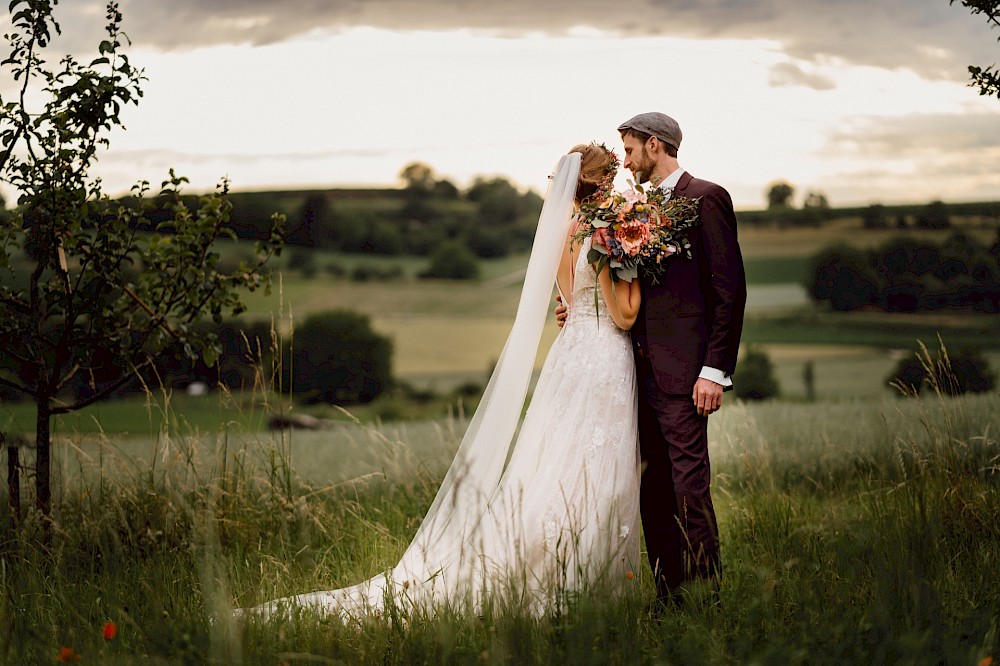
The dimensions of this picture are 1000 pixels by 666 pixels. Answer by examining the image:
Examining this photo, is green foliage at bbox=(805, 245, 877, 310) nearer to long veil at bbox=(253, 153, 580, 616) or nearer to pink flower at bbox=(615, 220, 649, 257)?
long veil at bbox=(253, 153, 580, 616)

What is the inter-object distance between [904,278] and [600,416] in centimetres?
1569

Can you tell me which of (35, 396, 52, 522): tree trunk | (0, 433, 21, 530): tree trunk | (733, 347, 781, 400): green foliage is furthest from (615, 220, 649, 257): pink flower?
(733, 347, 781, 400): green foliage

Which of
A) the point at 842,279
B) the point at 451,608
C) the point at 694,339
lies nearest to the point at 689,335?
the point at 694,339

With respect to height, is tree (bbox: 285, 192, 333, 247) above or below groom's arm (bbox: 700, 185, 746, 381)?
above

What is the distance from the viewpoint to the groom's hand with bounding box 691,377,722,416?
13.5 ft

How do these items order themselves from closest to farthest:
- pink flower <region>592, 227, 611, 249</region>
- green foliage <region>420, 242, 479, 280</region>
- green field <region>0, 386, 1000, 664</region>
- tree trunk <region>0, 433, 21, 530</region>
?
green field <region>0, 386, 1000, 664</region>
pink flower <region>592, 227, 611, 249</region>
tree trunk <region>0, 433, 21, 530</region>
green foliage <region>420, 242, 479, 280</region>

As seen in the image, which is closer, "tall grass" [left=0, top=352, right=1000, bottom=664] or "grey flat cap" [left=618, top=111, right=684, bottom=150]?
"tall grass" [left=0, top=352, right=1000, bottom=664]

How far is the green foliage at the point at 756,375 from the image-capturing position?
17.4 metres

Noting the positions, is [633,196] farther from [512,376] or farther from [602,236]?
[512,376]

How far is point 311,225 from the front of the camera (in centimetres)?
2411

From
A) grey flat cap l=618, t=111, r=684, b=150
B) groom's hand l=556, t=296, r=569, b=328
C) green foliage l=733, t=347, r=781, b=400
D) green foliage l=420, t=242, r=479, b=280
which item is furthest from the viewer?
green foliage l=420, t=242, r=479, b=280

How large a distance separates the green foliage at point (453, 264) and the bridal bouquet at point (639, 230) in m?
21.4

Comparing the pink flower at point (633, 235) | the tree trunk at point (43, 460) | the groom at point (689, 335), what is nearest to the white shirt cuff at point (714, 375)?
the groom at point (689, 335)


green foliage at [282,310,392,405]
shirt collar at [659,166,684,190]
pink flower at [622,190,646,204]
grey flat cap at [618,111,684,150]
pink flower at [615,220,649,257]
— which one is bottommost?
green foliage at [282,310,392,405]
